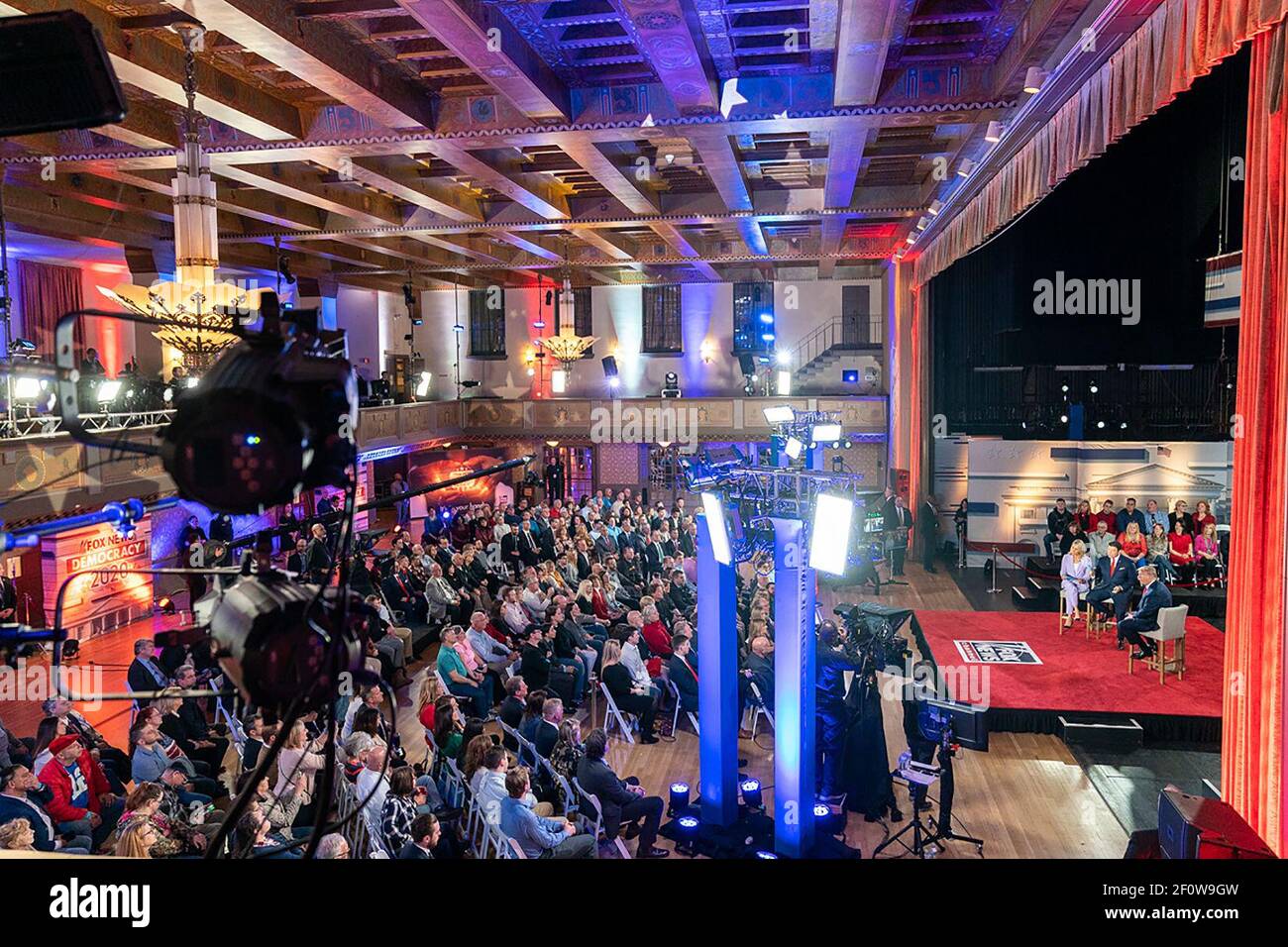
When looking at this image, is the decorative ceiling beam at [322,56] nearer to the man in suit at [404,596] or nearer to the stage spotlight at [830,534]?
the stage spotlight at [830,534]

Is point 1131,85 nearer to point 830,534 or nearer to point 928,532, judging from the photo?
point 830,534

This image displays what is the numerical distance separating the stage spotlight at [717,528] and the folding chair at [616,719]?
2371 mm

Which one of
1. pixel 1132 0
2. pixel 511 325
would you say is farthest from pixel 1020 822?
pixel 511 325

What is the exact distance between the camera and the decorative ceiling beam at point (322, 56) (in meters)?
5.47

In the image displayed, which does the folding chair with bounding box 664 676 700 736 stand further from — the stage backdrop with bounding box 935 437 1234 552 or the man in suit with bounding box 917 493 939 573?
the stage backdrop with bounding box 935 437 1234 552

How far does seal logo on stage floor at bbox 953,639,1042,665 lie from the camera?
986cm

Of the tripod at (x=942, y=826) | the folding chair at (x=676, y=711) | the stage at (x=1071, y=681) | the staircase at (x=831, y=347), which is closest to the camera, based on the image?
the tripod at (x=942, y=826)

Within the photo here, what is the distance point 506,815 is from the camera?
5.42 metres

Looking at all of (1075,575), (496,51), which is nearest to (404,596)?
(496,51)

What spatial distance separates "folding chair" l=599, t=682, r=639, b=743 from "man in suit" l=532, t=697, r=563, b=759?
1.64 meters

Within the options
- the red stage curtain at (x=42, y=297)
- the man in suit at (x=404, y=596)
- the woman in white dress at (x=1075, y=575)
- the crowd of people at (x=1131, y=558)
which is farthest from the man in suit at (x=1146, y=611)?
the red stage curtain at (x=42, y=297)

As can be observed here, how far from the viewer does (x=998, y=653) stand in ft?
33.3

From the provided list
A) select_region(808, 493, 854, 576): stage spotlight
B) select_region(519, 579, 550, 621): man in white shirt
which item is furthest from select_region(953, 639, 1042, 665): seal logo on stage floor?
select_region(519, 579, 550, 621): man in white shirt

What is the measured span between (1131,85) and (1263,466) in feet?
7.89
